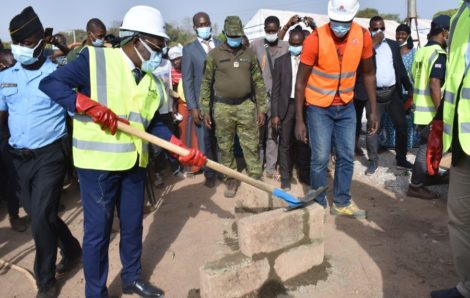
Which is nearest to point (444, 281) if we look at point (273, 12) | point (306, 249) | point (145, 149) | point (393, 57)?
point (306, 249)

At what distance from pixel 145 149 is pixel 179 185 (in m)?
2.84

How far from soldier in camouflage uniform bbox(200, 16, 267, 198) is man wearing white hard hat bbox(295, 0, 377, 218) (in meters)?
0.98

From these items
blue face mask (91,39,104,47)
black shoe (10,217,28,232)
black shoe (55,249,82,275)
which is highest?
blue face mask (91,39,104,47)

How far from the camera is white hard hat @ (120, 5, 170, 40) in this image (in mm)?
2489

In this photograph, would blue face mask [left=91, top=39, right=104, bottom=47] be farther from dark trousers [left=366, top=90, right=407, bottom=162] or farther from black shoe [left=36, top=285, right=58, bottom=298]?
dark trousers [left=366, top=90, right=407, bottom=162]

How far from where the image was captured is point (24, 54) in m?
2.91

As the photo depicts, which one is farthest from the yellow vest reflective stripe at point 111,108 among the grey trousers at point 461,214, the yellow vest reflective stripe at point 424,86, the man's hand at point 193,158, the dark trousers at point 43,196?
the yellow vest reflective stripe at point 424,86

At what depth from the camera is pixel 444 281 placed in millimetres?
2910

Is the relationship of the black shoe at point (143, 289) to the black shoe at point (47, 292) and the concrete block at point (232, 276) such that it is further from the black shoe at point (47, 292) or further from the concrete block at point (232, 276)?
the black shoe at point (47, 292)

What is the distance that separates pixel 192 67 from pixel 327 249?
9.67 ft

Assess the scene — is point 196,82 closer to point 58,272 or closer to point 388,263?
point 58,272

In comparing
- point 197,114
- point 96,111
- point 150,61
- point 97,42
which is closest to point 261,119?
point 197,114

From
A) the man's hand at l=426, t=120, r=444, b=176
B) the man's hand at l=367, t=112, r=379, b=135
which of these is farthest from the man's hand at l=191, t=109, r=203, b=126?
the man's hand at l=426, t=120, r=444, b=176

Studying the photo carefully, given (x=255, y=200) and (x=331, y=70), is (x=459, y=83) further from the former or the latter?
(x=255, y=200)
